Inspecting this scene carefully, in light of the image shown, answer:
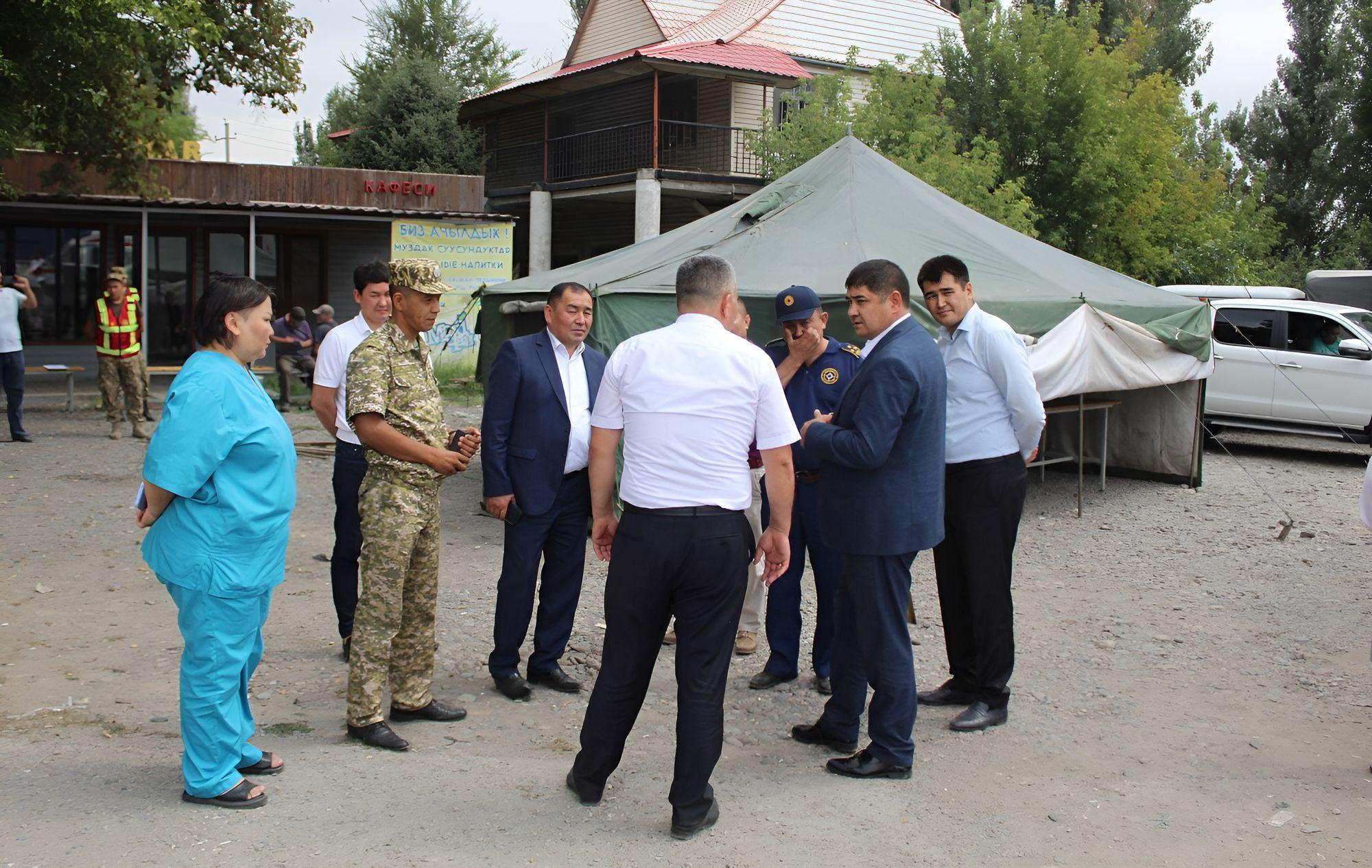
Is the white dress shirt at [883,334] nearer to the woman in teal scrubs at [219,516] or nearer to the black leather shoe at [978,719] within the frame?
the black leather shoe at [978,719]

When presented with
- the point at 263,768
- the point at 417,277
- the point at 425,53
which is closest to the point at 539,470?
the point at 417,277

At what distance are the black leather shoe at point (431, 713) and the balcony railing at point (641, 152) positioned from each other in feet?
60.7

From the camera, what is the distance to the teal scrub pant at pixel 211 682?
348 centimetres

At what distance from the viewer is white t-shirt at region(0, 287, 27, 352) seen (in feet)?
38.6

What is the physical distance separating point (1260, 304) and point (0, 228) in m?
19.0

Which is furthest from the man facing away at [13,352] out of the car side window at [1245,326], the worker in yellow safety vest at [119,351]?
the car side window at [1245,326]

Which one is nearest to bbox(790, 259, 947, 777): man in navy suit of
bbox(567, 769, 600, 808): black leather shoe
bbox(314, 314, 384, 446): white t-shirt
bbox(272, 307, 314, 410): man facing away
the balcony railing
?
bbox(567, 769, 600, 808): black leather shoe

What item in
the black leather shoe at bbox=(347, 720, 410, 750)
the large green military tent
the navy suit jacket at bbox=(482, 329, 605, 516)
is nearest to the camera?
the black leather shoe at bbox=(347, 720, 410, 750)

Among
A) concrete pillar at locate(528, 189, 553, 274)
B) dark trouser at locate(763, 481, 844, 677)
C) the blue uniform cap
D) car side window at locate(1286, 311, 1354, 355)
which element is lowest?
dark trouser at locate(763, 481, 844, 677)

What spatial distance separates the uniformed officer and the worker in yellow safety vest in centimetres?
939

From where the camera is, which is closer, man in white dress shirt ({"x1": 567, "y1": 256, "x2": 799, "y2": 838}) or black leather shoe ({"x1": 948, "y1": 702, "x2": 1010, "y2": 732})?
man in white dress shirt ({"x1": 567, "y1": 256, "x2": 799, "y2": 838})

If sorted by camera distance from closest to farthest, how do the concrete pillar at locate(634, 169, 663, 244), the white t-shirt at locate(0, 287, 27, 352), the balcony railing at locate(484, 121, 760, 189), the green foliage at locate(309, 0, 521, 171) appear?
the white t-shirt at locate(0, 287, 27, 352) → the concrete pillar at locate(634, 169, 663, 244) → the balcony railing at locate(484, 121, 760, 189) → the green foliage at locate(309, 0, 521, 171)

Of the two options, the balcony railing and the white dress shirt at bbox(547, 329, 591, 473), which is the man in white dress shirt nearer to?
the white dress shirt at bbox(547, 329, 591, 473)

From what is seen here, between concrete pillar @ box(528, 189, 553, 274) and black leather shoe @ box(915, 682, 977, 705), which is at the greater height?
concrete pillar @ box(528, 189, 553, 274)
